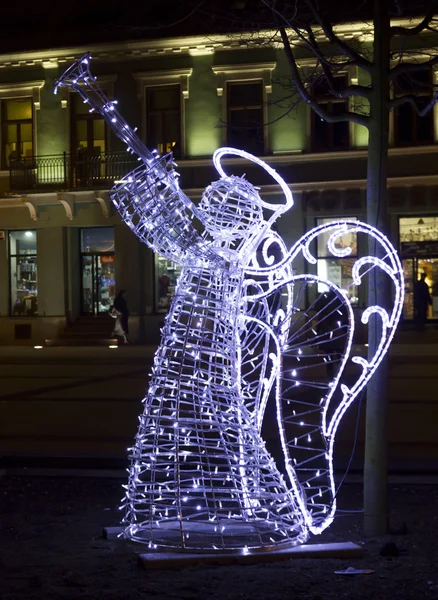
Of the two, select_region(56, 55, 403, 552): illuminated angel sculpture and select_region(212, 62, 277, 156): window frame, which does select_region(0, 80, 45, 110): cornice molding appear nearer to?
select_region(212, 62, 277, 156): window frame

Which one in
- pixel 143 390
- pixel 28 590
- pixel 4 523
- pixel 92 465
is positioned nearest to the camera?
pixel 28 590

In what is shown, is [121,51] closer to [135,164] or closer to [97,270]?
[135,164]

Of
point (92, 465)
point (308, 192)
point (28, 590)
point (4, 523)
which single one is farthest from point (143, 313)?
point (28, 590)

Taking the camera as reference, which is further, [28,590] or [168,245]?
[168,245]

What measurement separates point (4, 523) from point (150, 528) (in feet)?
5.44

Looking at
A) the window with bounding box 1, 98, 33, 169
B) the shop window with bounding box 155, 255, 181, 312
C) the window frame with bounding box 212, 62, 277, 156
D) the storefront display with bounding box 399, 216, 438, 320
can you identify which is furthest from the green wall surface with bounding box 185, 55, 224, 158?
the storefront display with bounding box 399, 216, 438, 320

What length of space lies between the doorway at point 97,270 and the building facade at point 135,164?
0.12ft

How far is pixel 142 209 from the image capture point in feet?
20.0

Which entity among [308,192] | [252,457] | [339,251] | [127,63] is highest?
[127,63]

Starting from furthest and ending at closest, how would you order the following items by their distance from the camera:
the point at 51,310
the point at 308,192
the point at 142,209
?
the point at 51,310, the point at 308,192, the point at 142,209

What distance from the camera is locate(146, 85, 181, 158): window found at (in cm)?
2900

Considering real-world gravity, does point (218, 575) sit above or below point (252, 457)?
below

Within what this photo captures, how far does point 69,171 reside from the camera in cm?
2967

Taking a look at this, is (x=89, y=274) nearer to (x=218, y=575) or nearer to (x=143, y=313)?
(x=143, y=313)
